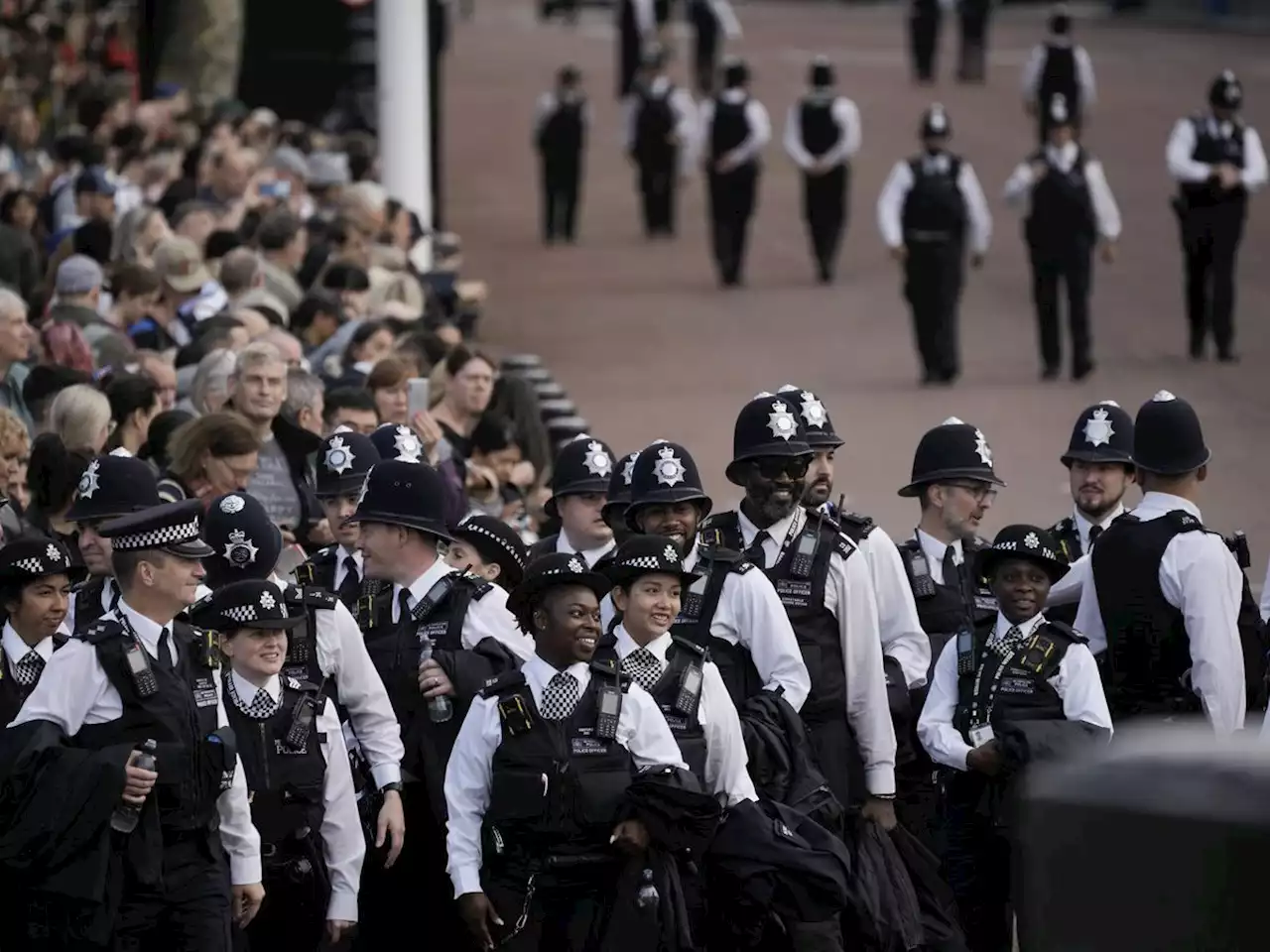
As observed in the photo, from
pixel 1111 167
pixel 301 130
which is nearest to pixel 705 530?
pixel 301 130

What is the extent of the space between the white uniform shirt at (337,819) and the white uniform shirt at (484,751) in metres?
0.38

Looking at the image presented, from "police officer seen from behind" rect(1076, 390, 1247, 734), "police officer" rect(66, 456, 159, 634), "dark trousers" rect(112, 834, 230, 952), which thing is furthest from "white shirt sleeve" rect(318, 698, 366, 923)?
"police officer seen from behind" rect(1076, 390, 1247, 734)

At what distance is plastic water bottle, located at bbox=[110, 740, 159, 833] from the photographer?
7.20 m

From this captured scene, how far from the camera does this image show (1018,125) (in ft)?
127

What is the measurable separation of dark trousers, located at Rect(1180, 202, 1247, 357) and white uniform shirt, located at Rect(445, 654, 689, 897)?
1514cm

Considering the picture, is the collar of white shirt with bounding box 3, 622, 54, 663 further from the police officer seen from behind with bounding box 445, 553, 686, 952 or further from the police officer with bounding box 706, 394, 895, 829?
the police officer with bounding box 706, 394, 895, 829

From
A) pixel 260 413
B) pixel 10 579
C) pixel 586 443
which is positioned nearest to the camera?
pixel 10 579

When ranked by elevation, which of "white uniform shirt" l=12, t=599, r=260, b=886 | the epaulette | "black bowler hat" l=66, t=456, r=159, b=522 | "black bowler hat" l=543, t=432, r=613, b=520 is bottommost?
the epaulette

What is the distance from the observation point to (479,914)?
7.85 m

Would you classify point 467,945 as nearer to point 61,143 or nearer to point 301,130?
point 61,143

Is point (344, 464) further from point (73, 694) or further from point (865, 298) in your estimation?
point (865, 298)

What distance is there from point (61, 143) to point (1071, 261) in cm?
785

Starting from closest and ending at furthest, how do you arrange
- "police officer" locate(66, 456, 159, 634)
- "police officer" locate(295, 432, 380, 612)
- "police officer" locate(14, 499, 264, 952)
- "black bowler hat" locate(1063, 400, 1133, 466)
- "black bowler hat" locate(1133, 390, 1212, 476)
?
"police officer" locate(14, 499, 264, 952), "police officer" locate(66, 456, 159, 634), "police officer" locate(295, 432, 380, 612), "black bowler hat" locate(1133, 390, 1212, 476), "black bowler hat" locate(1063, 400, 1133, 466)

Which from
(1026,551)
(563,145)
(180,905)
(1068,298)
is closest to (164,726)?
(180,905)
